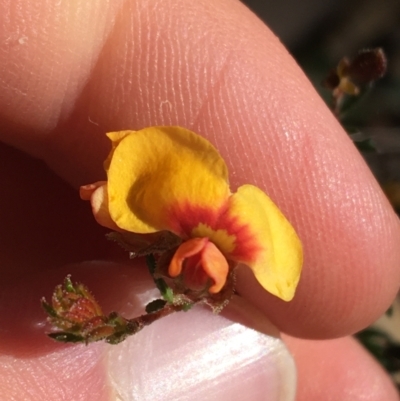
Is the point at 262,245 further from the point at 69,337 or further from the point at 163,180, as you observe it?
the point at 69,337

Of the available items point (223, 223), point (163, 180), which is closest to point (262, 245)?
point (223, 223)

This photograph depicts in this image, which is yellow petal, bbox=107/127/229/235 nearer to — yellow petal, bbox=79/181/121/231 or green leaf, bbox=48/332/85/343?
yellow petal, bbox=79/181/121/231

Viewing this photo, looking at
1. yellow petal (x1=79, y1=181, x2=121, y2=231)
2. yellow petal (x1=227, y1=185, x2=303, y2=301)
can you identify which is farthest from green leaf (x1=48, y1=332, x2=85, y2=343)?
yellow petal (x1=227, y1=185, x2=303, y2=301)

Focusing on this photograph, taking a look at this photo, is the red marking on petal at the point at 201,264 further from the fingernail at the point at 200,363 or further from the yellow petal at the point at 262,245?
the fingernail at the point at 200,363

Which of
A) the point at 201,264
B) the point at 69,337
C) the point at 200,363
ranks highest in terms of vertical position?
the point at 201,264

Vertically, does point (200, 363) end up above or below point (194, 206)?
below

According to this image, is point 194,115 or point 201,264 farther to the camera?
point 194,115
